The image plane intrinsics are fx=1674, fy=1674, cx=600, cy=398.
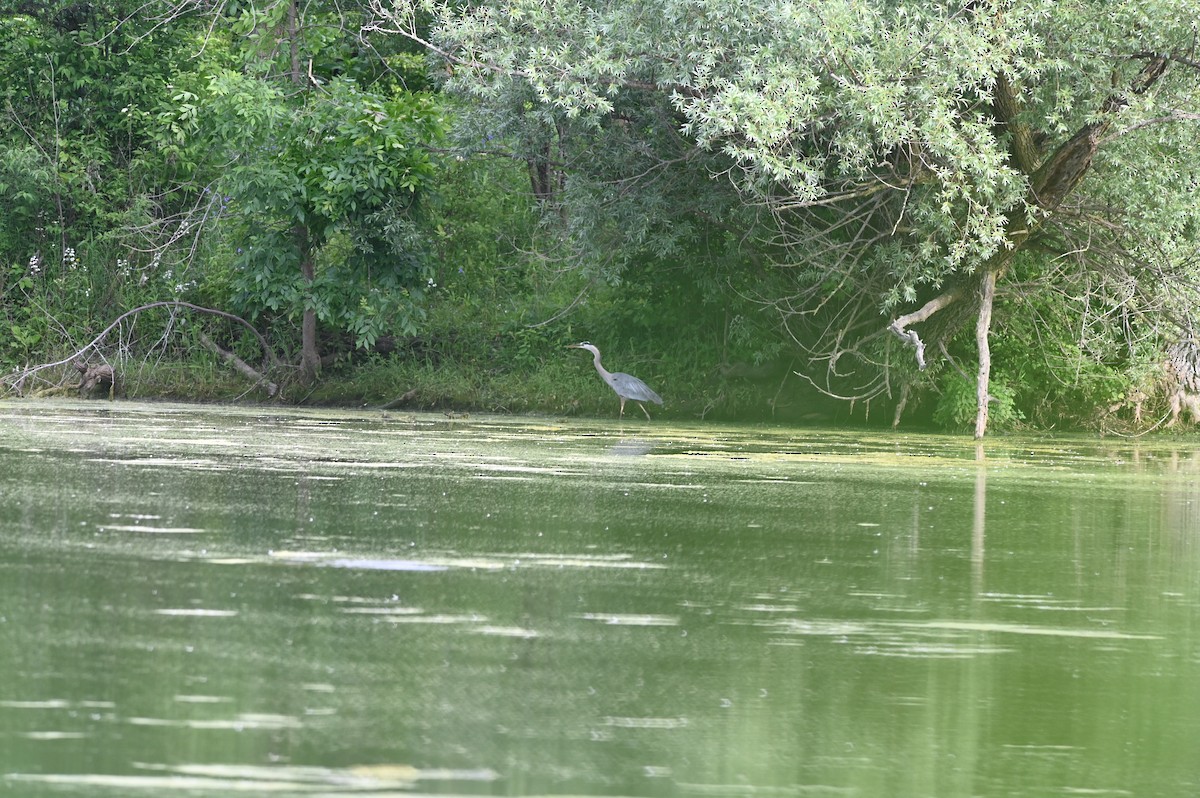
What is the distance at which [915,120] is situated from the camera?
13477mm

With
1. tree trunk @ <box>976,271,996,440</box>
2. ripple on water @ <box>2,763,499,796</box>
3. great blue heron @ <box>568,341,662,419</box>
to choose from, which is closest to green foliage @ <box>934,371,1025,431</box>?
tree trunk @ <box>976,271,996,440</box>

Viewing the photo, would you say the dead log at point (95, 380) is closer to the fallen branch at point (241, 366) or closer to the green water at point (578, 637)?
the fallen branch at point (241, 366)

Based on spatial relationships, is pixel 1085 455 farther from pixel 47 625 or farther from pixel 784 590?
pixel 47 625

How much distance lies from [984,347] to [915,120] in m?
2.58

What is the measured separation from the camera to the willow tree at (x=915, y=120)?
13.0m

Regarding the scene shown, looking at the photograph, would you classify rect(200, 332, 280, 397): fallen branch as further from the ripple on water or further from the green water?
the ripple on water

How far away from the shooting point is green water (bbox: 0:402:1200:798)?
3449mm

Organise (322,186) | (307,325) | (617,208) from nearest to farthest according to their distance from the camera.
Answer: (617,208) < (322,186) < (307,325)

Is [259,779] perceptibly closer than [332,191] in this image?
Yes

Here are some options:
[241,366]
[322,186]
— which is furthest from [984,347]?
[241,366]

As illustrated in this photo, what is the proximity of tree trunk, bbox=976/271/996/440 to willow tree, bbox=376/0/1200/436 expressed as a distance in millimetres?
55

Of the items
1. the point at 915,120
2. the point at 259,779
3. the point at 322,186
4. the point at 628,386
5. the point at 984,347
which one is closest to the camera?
the point at 259,779

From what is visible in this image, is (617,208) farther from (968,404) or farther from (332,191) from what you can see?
(968,404)

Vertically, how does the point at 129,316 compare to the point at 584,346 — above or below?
A: above
